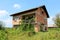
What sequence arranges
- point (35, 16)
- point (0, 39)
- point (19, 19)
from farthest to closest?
1. point (19, 19)
2. point (35, 16)
3. point (0, 39)

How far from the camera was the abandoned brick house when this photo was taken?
29.5 meters

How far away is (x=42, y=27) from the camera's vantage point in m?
32.9

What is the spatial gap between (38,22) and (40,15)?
8.30 ft

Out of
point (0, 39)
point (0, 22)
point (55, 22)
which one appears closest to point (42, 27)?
point (55, 22)

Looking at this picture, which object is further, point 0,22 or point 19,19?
point 19,19

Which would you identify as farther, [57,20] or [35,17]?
[57,20]

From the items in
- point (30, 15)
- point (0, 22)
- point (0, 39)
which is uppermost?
point (30, 15)

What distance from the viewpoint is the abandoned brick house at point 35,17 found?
2955 cm

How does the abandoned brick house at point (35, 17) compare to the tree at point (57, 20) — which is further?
the tree at point (57, 20)

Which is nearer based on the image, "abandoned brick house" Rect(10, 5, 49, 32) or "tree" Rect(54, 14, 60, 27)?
"abandoned brick house" Rect(10, 5, 49, 32)

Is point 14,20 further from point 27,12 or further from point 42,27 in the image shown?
point 42,27

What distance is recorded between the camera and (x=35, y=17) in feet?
97.6

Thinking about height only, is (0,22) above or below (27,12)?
below

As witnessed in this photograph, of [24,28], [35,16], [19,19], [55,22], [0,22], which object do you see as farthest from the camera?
[55,22]
